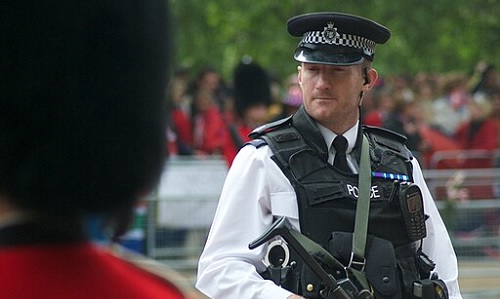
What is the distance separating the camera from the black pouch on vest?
5.01 meters

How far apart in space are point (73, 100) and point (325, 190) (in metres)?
2.95

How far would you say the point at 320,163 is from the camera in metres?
5.21

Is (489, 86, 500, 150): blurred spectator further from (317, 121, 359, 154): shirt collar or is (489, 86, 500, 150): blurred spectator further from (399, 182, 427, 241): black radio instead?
(399, 182, 427, 241): black radio

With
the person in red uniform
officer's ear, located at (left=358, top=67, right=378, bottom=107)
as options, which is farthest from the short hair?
officer's ear, located at (left=358, top=67, right=378, bottom=107)

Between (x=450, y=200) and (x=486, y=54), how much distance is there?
6.85 meters

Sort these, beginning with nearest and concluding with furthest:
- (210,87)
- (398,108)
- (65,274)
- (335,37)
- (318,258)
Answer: (65,274)
(318,258)
(335,37)
(398,108)
(210,87)

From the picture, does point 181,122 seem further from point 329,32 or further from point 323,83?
point 323,83

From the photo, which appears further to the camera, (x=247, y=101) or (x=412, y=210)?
(x=247, y=101)

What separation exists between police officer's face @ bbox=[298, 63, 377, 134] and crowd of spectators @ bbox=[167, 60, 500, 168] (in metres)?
6.18

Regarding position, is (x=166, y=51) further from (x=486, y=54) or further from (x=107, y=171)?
(x=486, y=54)

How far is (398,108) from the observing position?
13906 millimetres

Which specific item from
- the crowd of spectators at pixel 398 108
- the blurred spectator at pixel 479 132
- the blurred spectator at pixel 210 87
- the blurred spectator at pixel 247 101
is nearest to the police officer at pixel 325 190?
the blurred spectator at pixel 247 101

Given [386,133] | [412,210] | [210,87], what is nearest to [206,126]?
[210,87]

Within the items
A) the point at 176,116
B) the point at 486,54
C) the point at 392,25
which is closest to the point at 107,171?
the point at 176,116
